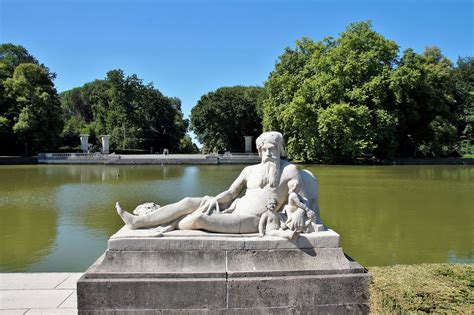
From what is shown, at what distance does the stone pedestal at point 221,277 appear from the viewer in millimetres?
4191

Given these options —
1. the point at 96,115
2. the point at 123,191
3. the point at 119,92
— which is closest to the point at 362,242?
the point at 123,191

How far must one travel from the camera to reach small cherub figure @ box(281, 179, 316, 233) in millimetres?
4477

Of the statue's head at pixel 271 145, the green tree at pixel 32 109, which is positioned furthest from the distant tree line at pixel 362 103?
the statue's head at pixel 271 145

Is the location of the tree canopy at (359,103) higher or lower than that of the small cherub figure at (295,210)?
higher

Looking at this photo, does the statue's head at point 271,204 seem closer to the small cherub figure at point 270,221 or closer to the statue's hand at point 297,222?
the small cherub figure at point 270,221

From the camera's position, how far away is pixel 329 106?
108ft

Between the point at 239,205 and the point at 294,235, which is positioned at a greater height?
the point at 239,205

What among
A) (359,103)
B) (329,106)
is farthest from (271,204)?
(359,103)

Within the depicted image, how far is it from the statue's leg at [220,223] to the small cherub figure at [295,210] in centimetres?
40

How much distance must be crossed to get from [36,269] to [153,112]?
52409 millimetres

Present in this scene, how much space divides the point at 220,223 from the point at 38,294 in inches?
88.3

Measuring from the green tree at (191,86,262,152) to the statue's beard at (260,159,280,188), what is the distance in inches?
1735

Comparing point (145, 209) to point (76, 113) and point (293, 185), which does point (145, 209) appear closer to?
point (293, 185)

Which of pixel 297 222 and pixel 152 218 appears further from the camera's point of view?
pixel 152 218
